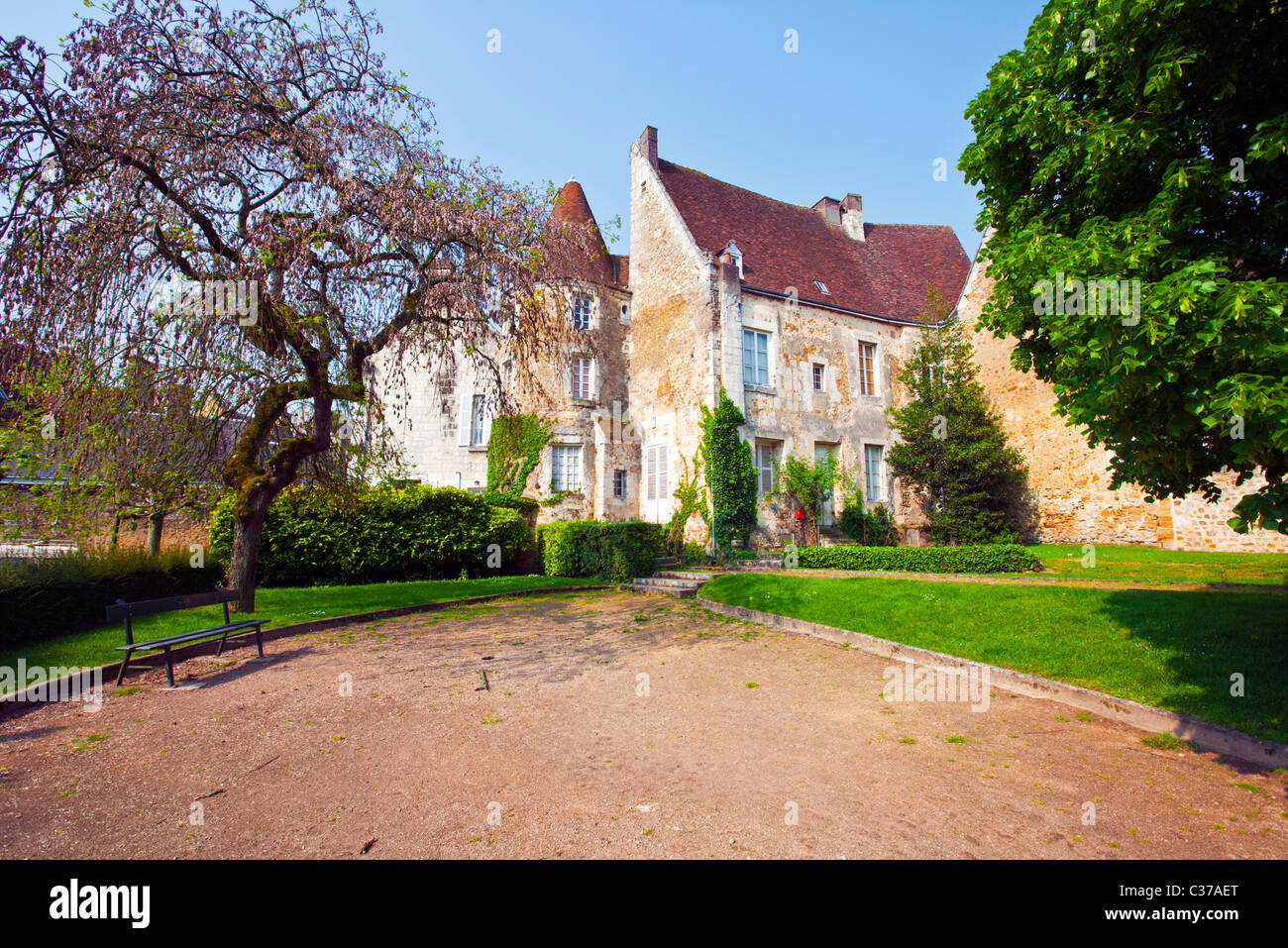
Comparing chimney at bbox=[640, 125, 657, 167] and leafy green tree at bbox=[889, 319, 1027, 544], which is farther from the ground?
chimney at bbox=[640, 125, 657, 167]

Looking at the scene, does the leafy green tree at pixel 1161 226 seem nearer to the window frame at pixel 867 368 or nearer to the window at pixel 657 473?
the window at pixel 657 473

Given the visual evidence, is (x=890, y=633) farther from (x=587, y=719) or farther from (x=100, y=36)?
(x=100, y=36)

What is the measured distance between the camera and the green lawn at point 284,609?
24.9 ft

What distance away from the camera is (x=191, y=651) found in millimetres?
8078

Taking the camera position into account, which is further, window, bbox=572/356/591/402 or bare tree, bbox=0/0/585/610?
window, bbox=572/356/591/402

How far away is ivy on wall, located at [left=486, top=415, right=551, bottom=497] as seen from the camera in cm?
2141

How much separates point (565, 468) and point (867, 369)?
36.7ft

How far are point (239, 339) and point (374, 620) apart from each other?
492 centimetres

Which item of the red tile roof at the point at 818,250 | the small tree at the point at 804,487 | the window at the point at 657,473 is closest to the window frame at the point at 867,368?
the red tile roof at the point at 818,250

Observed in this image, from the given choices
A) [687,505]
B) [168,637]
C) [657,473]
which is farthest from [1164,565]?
[168,637]

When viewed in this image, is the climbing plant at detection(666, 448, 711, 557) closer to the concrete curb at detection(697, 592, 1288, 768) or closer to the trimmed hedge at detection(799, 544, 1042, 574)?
the trimmed hedge at detection(799, 544, 1042, 574)

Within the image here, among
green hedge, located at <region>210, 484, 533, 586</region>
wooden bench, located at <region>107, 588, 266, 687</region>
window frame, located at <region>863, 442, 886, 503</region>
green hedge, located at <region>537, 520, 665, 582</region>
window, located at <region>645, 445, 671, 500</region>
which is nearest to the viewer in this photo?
wooden bench, located at <region>107, 588, 266, 687</region>

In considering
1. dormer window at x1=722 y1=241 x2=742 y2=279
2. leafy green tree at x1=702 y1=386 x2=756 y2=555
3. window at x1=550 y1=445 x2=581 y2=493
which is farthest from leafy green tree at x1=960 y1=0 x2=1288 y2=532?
window at x1=550 y1=445 x2=581 y2=493

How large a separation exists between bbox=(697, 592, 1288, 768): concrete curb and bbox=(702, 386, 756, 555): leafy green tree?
362 inches
